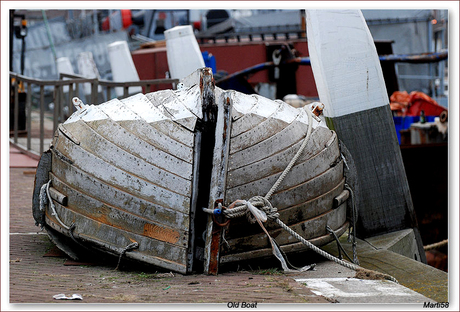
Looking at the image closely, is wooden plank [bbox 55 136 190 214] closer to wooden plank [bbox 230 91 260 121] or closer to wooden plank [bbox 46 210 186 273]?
wooden plank [bbox 46 210 186 273]

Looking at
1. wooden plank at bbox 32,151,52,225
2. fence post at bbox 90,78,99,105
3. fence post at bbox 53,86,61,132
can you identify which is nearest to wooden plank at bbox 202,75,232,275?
wooden plank at bbox 32,151,52,225

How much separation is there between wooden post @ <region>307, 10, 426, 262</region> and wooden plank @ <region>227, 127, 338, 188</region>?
134 centimetres

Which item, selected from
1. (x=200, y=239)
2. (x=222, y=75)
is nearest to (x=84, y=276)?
(x=200, y=239)

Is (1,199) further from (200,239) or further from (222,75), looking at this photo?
(222,75)

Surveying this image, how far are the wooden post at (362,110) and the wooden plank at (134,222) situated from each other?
7.64 ft

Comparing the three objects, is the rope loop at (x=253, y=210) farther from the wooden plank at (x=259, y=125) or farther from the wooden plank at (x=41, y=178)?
the wooden plank at (x=41, y=178)

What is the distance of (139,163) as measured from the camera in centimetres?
360

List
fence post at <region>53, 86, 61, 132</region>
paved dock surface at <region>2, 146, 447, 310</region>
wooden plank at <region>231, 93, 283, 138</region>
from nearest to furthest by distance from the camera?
paved dock surface at <region>2, 146, 447, 310</region> → wooden plank at <region>231, 93, 283, 138</region> → fence post at <region>53, 86, 61, 132</region>

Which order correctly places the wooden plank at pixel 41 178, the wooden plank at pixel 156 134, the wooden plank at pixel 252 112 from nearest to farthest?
the wooden plank at pixel 156 134 < the wooden plank at pixel 252 112 < the wooden plank at pixel 41 178

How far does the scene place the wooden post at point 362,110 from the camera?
534 cm

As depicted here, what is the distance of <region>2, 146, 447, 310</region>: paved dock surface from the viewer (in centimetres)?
313

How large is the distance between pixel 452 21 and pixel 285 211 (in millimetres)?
2000

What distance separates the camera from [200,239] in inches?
143

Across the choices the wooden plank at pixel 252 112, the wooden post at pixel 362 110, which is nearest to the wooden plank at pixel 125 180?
the wooden plank at pixel 252 112
